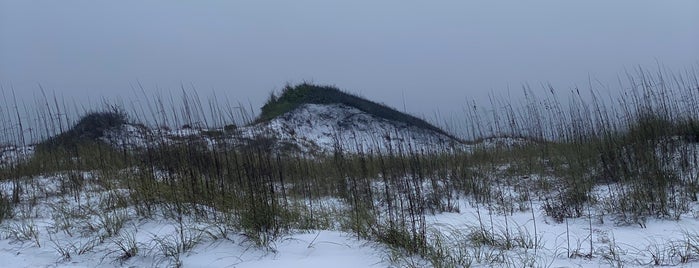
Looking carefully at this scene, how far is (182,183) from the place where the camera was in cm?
495

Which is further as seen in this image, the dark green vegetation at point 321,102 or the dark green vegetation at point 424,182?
the dark green vegetation at point 321,102

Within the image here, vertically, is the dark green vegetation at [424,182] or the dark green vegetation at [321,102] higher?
the dark green vegetation at [321,102]

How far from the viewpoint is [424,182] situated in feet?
25.4

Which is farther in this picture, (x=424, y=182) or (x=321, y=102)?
(x=321, y=102)

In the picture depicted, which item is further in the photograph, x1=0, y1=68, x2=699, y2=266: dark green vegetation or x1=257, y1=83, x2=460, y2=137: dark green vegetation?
x1=257, y1=83, x2=460, y2=137: dark green vegetation

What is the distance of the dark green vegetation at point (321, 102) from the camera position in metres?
20.1

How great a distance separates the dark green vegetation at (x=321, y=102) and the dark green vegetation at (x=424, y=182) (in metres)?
10.5

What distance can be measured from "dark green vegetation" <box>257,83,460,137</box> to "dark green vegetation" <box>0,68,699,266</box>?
10451 mm

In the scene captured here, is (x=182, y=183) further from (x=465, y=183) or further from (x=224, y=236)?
(x=465, y=183)

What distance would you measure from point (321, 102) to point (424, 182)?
41.6 feet

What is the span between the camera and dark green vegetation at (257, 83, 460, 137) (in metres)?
20.1

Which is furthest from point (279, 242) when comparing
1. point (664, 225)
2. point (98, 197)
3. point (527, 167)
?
point (527, 167)

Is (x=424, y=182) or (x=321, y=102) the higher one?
(x=321, y=102)

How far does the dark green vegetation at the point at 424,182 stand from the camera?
4.18 meters
